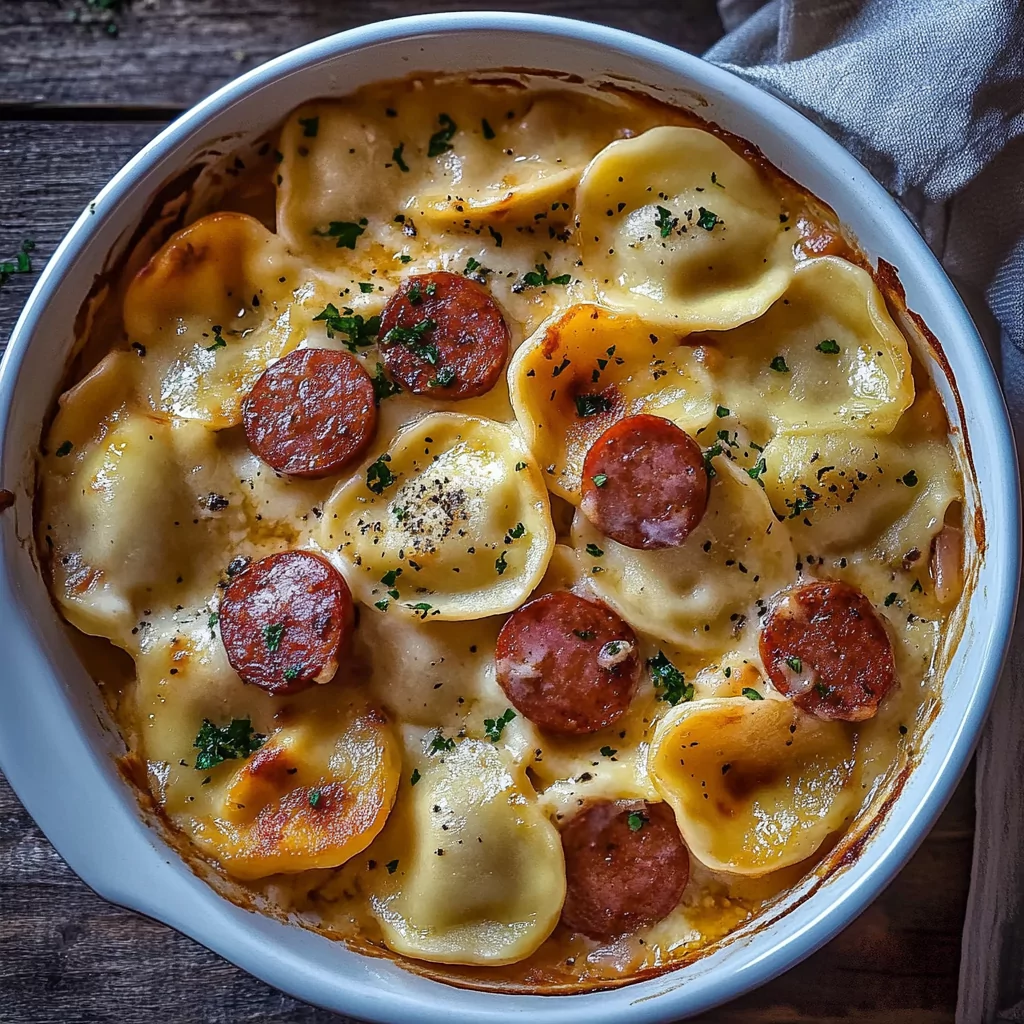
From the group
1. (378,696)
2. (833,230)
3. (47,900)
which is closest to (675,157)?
(833,230)

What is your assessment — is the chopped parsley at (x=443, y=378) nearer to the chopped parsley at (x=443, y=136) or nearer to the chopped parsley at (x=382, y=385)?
the chopped parsley at (x=382, y=385)

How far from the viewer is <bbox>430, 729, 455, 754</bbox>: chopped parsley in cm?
225

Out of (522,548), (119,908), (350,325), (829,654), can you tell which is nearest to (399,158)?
(350,325)

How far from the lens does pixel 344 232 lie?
2355 millimetres

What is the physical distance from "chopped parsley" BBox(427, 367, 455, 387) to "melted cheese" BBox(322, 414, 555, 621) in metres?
0.08

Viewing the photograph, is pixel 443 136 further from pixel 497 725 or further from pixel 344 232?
pixel 497 725

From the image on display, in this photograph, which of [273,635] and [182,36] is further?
[182,36]

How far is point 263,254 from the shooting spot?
2.32m

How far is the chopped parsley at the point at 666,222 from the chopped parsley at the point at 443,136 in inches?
21.3

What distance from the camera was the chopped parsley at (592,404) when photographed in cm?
228

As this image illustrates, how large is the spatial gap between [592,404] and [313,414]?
2.08 ft

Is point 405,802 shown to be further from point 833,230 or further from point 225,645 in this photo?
point 833,230

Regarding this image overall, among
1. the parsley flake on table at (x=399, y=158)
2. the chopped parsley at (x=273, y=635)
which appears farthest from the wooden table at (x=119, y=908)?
the chopped parsley at (x=273, y=635)

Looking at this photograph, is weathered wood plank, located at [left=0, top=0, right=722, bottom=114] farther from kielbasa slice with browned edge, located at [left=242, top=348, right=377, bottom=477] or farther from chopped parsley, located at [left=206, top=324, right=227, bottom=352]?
kielbasa slice with browned edge, located at [left=242, top=348, right=377, bottom=477]
